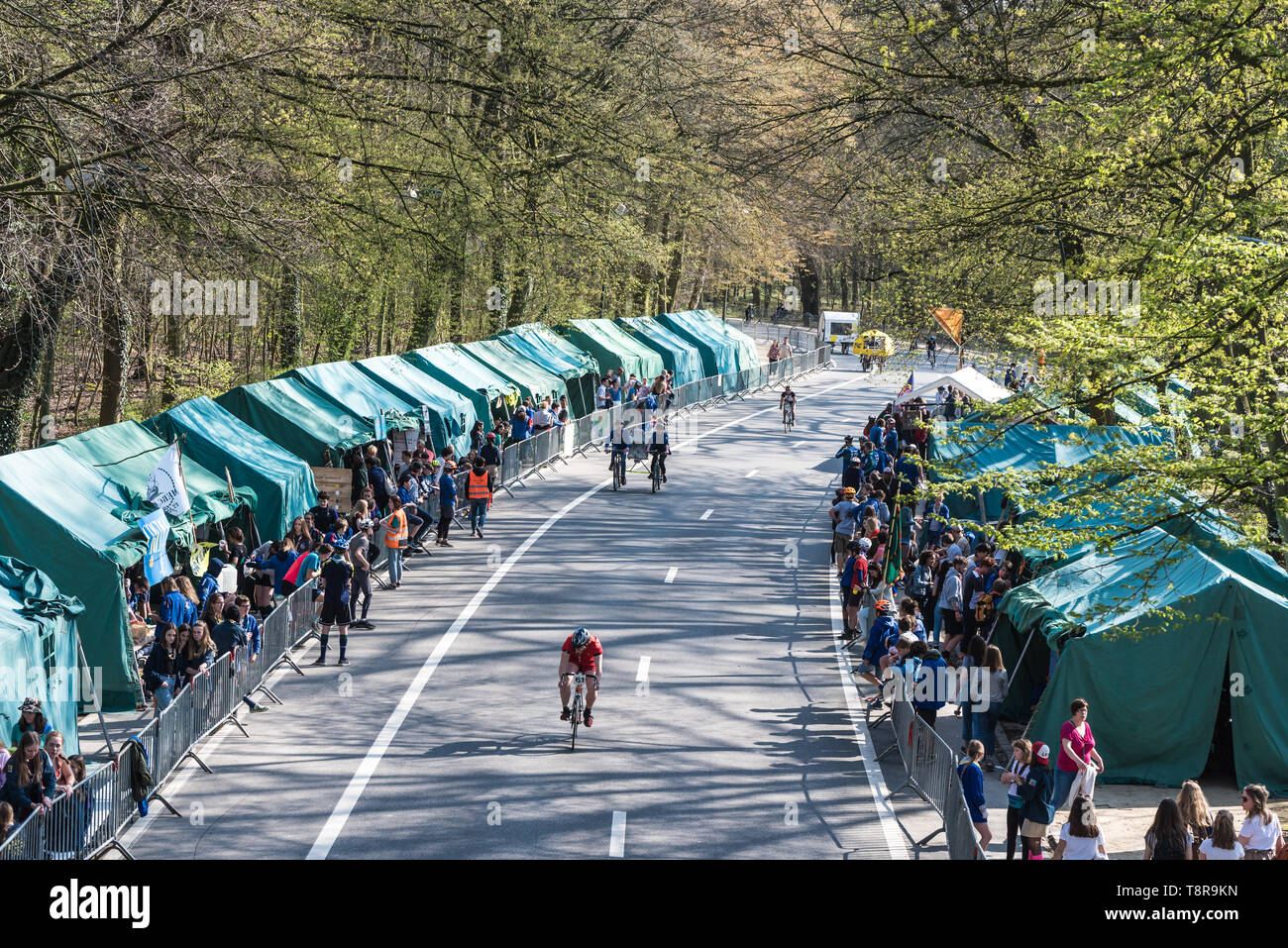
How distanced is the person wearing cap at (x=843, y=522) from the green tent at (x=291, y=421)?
9.21m

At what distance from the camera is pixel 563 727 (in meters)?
→ 16.3

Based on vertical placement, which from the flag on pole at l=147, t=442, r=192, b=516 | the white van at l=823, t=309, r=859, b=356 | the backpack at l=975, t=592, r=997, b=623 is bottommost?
the backpack at l=975, t=592, r=997, b=623

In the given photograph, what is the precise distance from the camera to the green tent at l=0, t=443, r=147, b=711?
15547mm

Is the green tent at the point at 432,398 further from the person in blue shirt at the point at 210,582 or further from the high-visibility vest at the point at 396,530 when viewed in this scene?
the person in blue shirt at the point at 210,582

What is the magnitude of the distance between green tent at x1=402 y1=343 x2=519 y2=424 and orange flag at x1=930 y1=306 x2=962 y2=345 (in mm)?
11030

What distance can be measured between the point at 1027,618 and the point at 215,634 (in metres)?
9.80

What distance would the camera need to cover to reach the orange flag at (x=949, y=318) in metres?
26.7

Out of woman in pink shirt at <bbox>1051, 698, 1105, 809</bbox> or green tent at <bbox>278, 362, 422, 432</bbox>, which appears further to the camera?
green tent at <bbox>278, 362, 422, 432</bbox>

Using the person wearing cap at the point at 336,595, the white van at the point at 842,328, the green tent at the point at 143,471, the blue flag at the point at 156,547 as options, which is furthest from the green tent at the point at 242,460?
the white van at the point at 842,328

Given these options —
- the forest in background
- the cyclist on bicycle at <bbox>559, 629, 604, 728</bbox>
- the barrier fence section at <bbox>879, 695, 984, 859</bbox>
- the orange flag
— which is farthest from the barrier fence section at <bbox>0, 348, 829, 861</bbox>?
the orange flag

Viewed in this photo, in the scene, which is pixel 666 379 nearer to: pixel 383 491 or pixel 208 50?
pixel 383 491

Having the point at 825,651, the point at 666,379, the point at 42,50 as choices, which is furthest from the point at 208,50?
the point at 666,379

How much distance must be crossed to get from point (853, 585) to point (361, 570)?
7.71 m

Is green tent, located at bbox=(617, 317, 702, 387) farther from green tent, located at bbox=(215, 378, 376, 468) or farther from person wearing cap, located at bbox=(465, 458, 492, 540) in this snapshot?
green tent, located at bbox=(215, 378, 376, 468)
